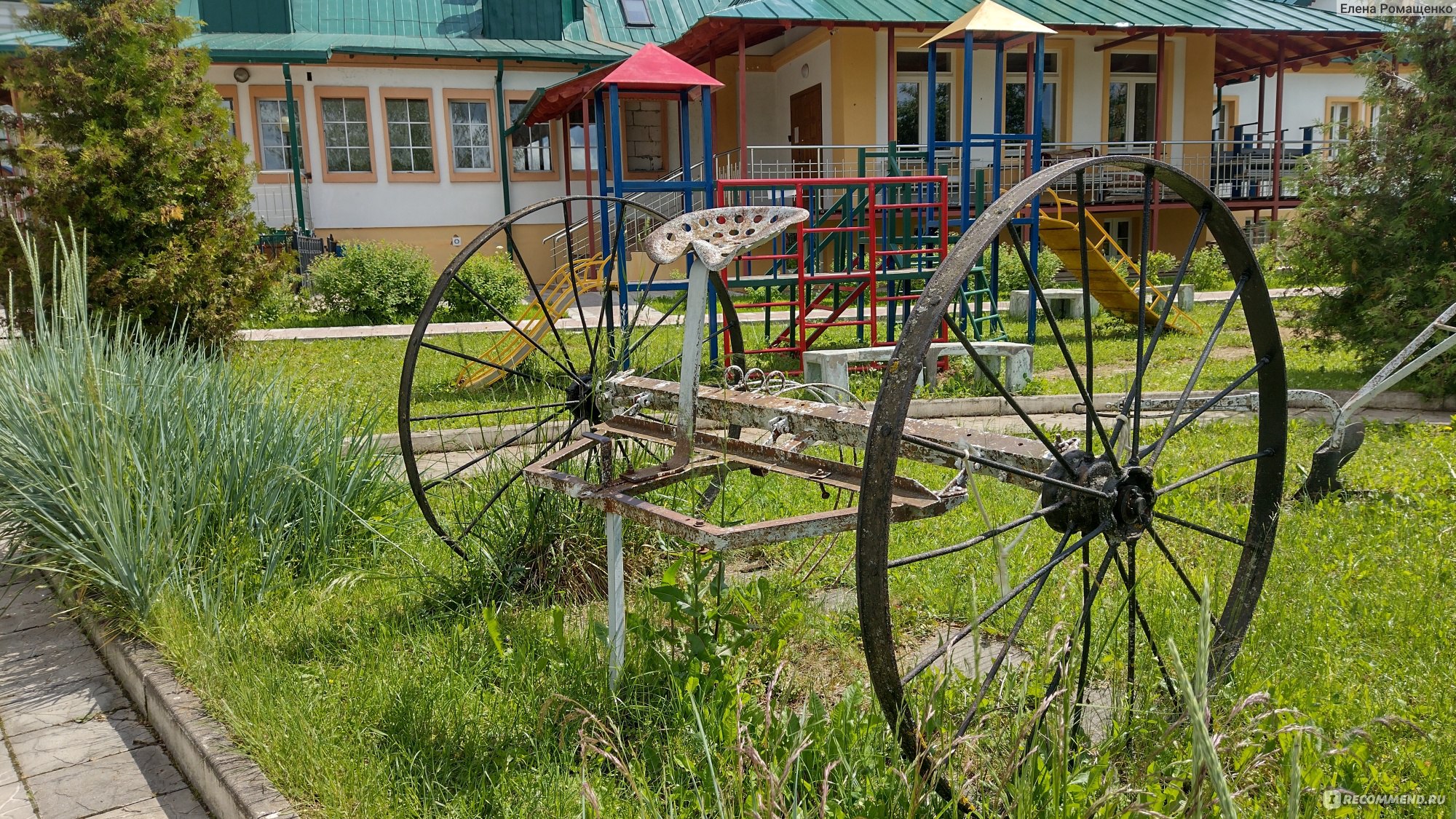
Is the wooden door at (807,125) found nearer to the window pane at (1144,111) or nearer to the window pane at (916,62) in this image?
the window pane at (916,62)

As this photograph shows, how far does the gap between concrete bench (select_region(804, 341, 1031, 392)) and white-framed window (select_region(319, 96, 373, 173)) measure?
1395cm

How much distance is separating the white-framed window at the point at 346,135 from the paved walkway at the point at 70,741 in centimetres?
1642

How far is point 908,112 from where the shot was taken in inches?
733

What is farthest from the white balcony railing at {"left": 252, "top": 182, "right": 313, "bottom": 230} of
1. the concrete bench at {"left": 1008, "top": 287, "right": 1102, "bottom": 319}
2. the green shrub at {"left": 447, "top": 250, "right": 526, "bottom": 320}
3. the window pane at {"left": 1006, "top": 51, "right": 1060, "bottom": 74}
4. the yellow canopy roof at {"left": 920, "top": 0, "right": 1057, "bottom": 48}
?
the window pane at {"left": 1006, "top": 51, "right": 1060, "bottom": 74}

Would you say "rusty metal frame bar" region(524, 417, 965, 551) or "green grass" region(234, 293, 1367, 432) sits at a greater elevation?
"rusty metal frame bar" region(524, 417, 965, 551)

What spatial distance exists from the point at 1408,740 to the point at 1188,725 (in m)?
0.84

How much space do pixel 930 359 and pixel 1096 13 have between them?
39.0 feet

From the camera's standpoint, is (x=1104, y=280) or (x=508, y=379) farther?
(x=1104, y=280)

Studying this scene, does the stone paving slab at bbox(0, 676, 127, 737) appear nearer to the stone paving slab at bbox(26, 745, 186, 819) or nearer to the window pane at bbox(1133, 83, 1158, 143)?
the stone paving slab at bbox(26, 745, 186, 819)

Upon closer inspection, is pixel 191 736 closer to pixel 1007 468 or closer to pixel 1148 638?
pixel 1007 468

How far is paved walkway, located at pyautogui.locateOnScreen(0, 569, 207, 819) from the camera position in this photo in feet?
9.27

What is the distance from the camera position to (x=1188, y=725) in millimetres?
2248

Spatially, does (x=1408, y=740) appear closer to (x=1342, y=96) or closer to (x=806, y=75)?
(x=806, y=75)

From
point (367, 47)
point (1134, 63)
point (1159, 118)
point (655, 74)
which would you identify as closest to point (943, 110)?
point (1159, 118)
